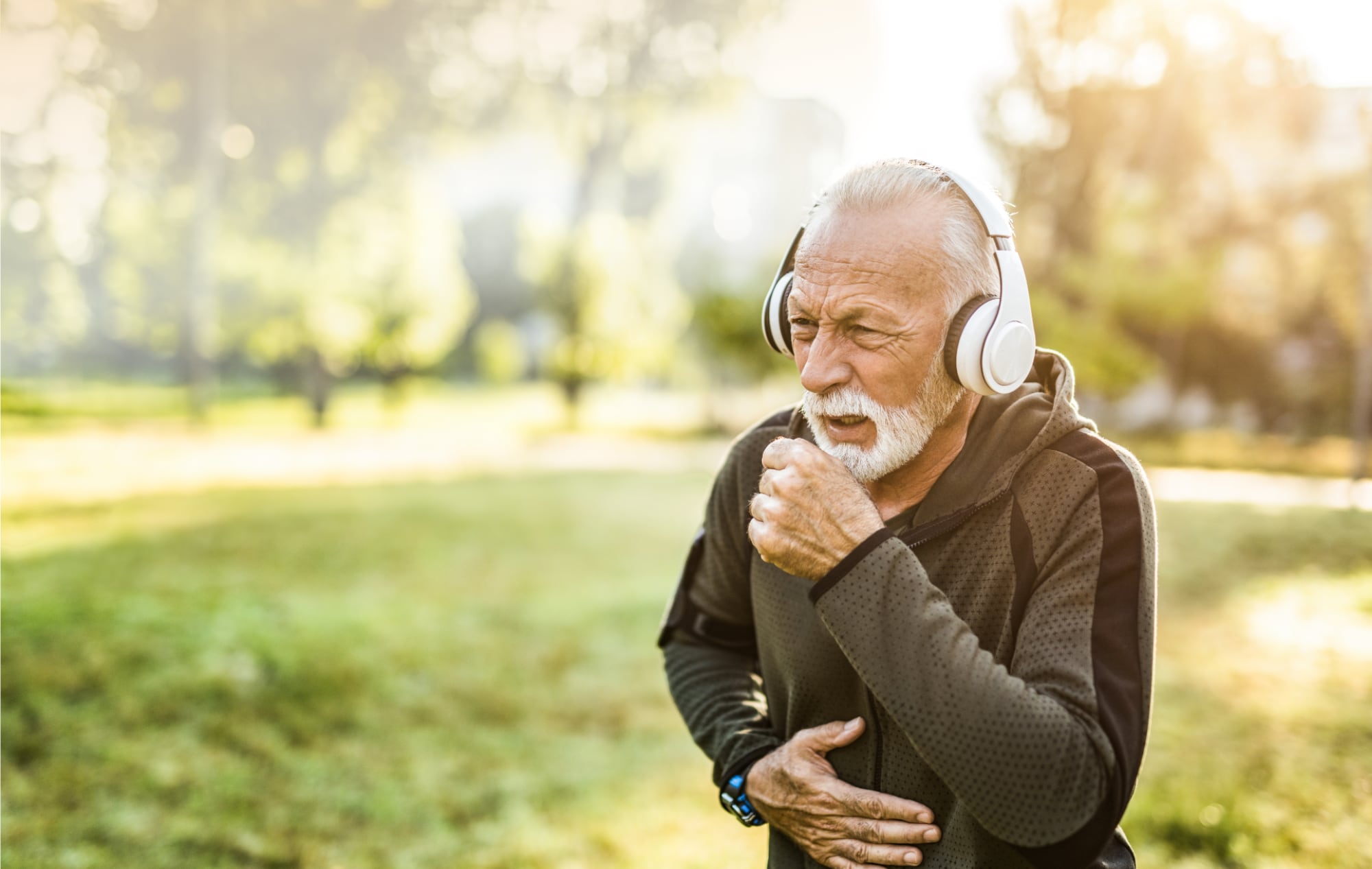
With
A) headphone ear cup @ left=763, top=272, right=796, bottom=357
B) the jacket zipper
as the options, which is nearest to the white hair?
headphone ear cup @ left=763, top=272, right=796, bottom=357

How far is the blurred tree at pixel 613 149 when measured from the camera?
24.2m

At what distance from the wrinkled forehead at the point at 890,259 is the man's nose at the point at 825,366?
2.6 inches

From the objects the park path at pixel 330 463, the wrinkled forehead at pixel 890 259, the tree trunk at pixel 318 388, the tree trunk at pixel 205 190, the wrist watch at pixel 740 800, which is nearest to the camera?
the wrinkled forehead at pixel 890 259

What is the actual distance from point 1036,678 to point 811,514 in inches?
15.9

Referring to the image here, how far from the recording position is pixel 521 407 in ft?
106

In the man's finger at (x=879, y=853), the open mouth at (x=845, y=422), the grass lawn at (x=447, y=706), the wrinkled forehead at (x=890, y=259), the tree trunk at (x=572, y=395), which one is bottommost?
the tree trunk at (x=572, y=395)

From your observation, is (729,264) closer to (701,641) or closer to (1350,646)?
(1350,646)

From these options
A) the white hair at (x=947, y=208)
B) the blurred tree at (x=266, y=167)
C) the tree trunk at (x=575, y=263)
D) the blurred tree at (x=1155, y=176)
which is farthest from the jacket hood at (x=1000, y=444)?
the tree trunk at (x=575, y=263)

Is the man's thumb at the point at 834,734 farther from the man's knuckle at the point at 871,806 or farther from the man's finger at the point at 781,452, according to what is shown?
the man's finger at the point at 781,452

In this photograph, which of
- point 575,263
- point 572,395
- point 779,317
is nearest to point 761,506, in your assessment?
point 779,317

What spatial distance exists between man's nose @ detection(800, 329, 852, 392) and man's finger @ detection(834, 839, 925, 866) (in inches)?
30.5

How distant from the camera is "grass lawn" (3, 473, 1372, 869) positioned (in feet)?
13.5

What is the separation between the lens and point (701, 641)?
1.98 meters

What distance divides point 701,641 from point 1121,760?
93 cm
